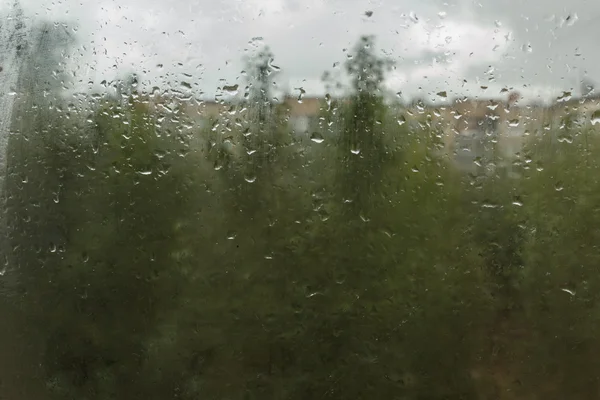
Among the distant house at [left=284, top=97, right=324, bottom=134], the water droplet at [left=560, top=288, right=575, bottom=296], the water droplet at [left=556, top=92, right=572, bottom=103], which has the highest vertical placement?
the water droplet at [left=556, top=92, right=572, bottom=103]

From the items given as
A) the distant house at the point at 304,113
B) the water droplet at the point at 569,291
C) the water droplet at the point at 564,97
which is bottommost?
the water droplet at the point at 569,291

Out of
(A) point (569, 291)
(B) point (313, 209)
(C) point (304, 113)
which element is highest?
(C) point (304, 113)

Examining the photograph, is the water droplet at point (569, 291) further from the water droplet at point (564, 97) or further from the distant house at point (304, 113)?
the distant house at point (304, 113)

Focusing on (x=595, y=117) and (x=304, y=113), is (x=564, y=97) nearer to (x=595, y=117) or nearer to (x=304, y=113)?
(x=595, y=117)

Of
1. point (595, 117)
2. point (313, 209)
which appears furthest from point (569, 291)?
point (313, 209)

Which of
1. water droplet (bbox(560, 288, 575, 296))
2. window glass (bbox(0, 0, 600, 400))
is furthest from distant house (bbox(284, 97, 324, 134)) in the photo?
water droplet (bbox(560, 288, 575, 296))

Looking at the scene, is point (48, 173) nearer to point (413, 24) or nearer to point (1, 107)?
point (1, 107)

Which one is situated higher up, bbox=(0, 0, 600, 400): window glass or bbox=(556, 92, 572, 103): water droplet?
bbox=(556, 92, 572, 103): water droplet

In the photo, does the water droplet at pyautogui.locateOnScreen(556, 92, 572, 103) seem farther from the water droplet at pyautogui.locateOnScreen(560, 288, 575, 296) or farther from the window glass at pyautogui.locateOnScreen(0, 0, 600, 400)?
the water droplet at pyautogui.locateOnScreen(560, 288, 575, 296)

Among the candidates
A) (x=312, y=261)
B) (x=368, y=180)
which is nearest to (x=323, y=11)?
(x=368, y=180)

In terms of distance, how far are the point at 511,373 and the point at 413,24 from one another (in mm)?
649

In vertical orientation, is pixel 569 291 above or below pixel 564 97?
below

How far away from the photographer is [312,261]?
0.87m

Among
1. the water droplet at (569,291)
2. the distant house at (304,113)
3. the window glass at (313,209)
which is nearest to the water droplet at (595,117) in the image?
the window glass at (313,209)
